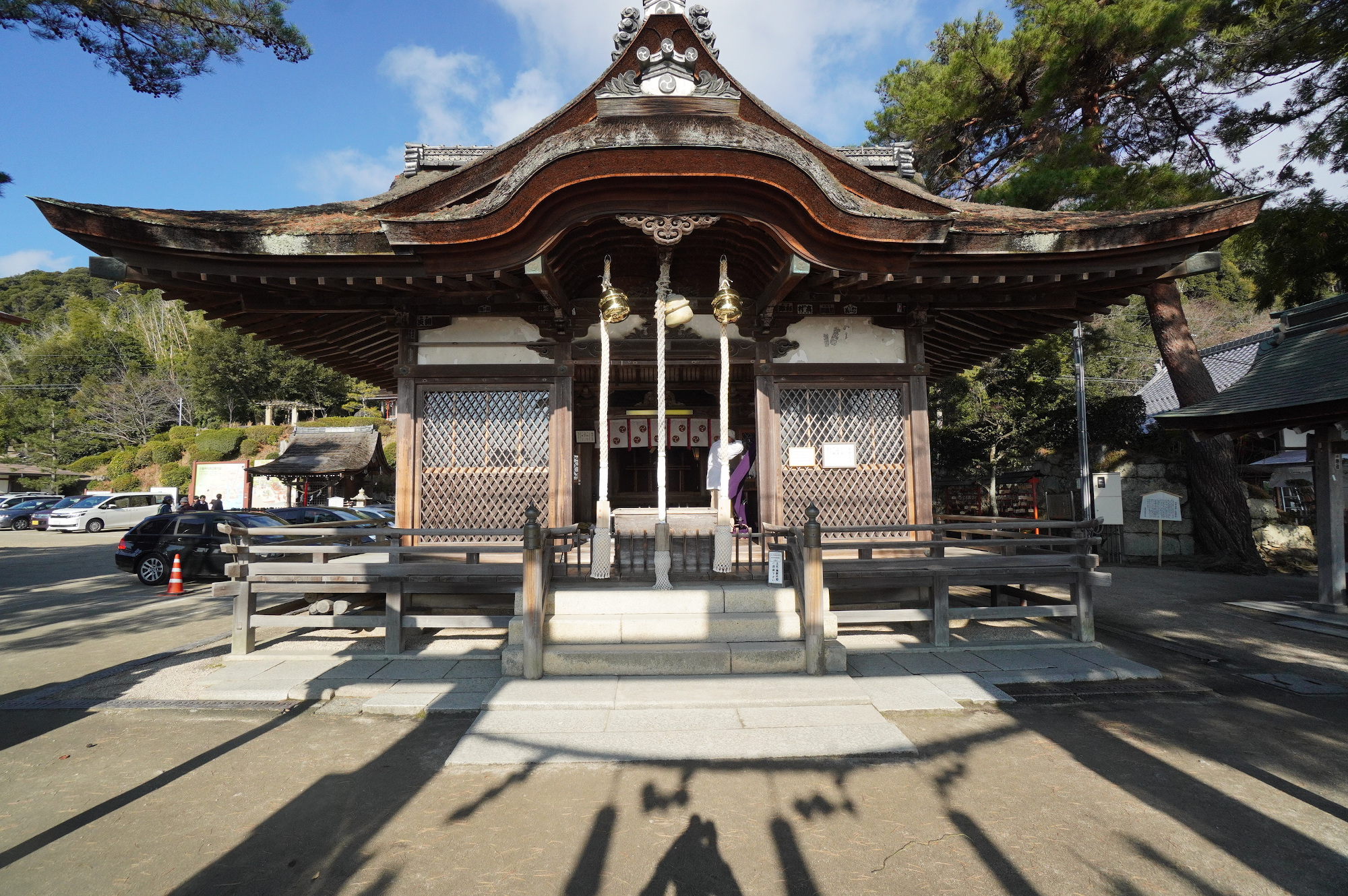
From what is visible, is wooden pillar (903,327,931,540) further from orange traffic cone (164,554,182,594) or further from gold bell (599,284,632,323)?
orange traffic cone (164,554,182,594)

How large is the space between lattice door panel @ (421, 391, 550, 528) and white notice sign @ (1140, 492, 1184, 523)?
1474 cm

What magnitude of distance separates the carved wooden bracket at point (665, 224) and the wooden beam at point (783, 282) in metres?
0.92

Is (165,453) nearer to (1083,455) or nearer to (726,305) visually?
(726,305)

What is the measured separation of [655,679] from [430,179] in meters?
7.10

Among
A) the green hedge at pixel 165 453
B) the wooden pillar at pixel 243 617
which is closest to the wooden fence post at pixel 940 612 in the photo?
the wooden pillar at pixel 243 617

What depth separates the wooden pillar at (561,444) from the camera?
292 inches

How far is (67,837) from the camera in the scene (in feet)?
11.4

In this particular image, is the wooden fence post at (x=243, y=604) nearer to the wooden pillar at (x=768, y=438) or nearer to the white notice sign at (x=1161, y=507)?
the wooden pillar at (x=768, y=438)

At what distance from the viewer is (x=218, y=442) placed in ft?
137

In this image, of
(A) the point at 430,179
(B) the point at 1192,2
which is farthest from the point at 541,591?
(B) the point at 1192,2

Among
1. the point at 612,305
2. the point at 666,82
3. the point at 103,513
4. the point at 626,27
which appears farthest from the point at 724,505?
the point at 103,513

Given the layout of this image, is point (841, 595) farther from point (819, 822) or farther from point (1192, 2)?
point (1192, 2)

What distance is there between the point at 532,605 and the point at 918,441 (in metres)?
5.15

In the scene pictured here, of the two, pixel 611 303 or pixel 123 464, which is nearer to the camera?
pixel 611 303
